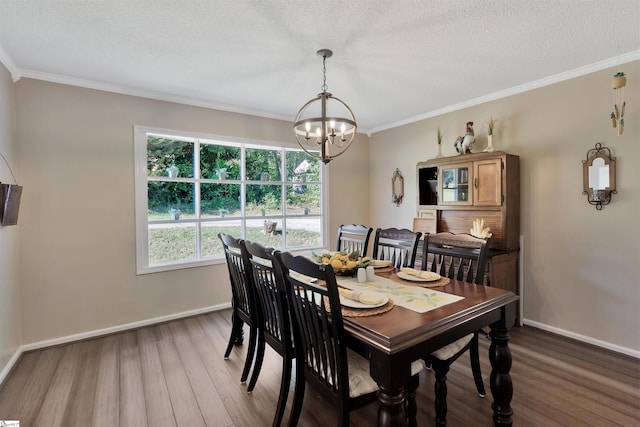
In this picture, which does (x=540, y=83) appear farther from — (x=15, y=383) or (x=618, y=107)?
(x=15, y=383)

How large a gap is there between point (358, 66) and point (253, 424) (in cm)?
283

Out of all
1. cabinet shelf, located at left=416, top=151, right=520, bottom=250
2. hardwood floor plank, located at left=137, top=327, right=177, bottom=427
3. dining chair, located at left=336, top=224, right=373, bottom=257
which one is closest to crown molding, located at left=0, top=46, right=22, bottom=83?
hardwood floor plank, located at left=137, top=327, right=177, bottom=427

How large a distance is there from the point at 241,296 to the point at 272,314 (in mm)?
627

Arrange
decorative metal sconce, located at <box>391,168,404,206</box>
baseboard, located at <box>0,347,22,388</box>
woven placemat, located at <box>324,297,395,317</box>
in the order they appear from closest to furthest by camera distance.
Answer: woven placemat, located at <box>324,297,395,317</box> < baseboard, located at <box>0,347,22,388</box> < decorative metal sconce, located at <box>391,168,404,206</box>

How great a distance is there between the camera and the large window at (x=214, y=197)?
3.45 metres

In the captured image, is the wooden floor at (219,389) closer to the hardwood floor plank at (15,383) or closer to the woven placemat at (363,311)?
the hardwood floor plank at (15,383)

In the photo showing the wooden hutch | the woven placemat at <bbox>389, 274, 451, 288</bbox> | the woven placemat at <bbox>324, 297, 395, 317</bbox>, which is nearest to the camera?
the woven placemat at <bbox>324, 297, 395, 317</bbox>

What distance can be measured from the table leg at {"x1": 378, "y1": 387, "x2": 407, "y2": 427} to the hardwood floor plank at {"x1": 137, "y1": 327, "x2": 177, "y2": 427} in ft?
4.45

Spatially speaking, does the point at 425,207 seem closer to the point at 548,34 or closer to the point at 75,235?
the point at 548,34

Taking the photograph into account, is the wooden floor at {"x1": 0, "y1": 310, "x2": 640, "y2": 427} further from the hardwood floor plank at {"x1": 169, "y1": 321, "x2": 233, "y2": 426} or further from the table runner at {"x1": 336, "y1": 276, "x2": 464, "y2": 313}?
the table runner at {"x1": 336, "y1": 276, "x2": 464, "y2": 313}

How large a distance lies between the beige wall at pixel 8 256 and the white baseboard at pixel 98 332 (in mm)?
55

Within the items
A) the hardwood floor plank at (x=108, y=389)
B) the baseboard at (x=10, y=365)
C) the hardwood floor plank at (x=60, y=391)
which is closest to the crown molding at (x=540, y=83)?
the hardwood floor plank at (x=108, y=389)

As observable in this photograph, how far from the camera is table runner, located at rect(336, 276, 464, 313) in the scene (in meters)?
1.64

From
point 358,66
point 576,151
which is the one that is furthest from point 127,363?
point 576,151
